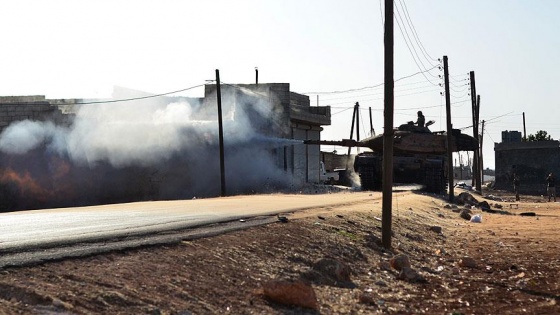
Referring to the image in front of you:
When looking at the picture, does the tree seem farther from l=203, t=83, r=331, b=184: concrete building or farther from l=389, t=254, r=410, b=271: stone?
l=389, t=254, r=410, b=271: stone

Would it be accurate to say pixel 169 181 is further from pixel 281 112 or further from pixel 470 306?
pixel 470 306

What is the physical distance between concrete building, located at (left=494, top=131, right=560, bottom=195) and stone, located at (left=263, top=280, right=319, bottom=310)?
52.4 m

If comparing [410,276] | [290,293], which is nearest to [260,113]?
[410,276]

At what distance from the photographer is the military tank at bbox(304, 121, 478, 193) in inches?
1377

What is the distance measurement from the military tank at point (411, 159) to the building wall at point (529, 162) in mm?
24403

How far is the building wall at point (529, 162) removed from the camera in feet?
194

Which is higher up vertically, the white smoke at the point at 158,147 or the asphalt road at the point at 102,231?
the white smoke at the point at 158,147

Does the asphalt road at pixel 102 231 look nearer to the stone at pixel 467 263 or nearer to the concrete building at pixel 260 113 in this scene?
the stone at pixel 467 263

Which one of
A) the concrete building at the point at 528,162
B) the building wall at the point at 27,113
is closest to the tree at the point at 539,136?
the concrete building at the point at 528,162

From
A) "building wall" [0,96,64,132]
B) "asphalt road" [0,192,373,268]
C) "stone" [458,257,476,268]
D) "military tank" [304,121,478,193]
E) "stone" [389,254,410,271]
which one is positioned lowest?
"stone" [458,257,476,268]

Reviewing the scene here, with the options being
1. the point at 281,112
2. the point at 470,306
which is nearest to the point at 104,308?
→ the point at 470,306

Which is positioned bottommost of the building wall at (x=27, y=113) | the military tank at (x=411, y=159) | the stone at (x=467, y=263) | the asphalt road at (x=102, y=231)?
the stone at (x=467, y=263)

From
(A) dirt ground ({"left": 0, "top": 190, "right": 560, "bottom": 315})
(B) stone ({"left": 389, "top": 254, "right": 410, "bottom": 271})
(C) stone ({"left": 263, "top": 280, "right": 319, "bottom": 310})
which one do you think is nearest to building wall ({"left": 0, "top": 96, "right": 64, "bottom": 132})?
(A) dirt ground ({"left": 0, "top": 190, "right": 560, "bottom": 315})

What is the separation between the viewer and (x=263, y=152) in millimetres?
38281
